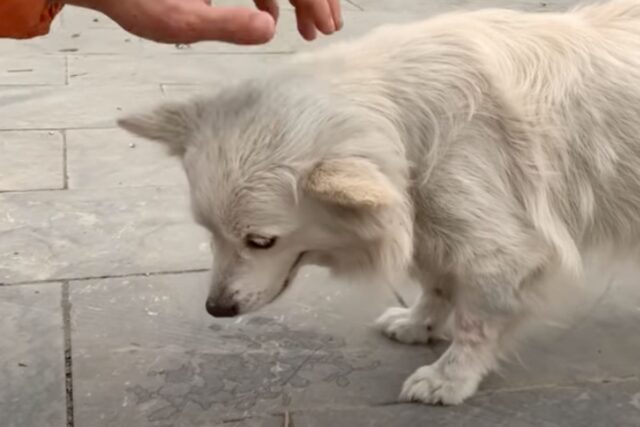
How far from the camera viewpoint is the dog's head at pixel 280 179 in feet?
8.04

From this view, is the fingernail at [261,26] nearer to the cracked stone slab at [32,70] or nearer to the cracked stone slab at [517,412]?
the cracked stone slab at [517,412]

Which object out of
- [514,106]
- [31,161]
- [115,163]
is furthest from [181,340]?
[31,161]

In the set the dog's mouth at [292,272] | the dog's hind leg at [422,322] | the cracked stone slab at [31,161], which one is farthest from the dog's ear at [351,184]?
the cracked stone slab at [31,161]

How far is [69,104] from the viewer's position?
554cm

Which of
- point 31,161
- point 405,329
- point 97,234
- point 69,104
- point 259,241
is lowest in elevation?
point 69,104

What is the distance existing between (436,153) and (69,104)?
3.47m

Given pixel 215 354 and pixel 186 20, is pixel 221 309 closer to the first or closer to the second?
pixel 215 354

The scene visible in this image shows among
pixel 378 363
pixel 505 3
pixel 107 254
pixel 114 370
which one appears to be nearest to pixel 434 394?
pixel 378 363

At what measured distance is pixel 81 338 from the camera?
3.14 meters

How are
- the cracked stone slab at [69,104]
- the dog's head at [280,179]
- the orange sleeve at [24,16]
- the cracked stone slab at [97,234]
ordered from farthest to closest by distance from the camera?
the cracked stone slab at [69,104] → the cracked stone slab at [97,234] → the dog's head at [280,179] → the orange sleeve at [24,16]

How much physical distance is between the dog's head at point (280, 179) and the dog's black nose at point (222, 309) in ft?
0.04

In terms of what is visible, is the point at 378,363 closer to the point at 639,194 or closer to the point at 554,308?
the point at 554,308

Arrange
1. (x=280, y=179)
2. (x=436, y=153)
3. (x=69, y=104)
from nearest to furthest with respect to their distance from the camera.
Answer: (x=280, y=179) → (x=436, y=153) → (x=69, y=104)

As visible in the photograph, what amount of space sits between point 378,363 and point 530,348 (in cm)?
53
